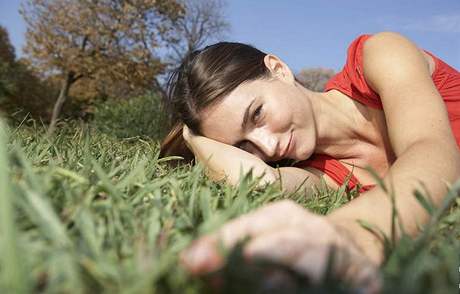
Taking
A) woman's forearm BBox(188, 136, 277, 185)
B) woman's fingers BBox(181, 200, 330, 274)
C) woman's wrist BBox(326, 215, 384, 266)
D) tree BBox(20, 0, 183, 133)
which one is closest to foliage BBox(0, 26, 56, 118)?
tree BBox(20, 0, 183, 133)

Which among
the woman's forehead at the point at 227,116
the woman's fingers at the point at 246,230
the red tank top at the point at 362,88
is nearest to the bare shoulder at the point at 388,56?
the red tank top at the point at 362,88

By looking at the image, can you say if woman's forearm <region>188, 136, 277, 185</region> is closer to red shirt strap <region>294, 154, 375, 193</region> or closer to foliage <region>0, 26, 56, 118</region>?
red shirt strap <region>294, 154, 375, 193</region>

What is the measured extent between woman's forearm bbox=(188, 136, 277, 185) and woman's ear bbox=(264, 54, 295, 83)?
631 millimetres

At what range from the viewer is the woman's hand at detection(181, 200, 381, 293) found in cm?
58

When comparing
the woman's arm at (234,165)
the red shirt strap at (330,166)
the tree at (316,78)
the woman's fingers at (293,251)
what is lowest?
the tree at (316,78)

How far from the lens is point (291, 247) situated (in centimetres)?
59

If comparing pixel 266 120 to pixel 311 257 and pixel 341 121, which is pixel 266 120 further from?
pixel 311 257

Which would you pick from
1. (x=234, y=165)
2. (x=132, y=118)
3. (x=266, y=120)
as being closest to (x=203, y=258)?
(x=234, y=165)

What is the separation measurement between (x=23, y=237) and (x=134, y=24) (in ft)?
71.2

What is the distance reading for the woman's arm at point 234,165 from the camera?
230 centimetres

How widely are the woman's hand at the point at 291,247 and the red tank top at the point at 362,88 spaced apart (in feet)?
7.25

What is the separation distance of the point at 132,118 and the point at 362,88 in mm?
8811

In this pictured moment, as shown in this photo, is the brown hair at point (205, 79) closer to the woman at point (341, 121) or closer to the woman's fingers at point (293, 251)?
the woman at point (341, 121)

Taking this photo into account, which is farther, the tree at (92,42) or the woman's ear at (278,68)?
the tree at (92,42)
